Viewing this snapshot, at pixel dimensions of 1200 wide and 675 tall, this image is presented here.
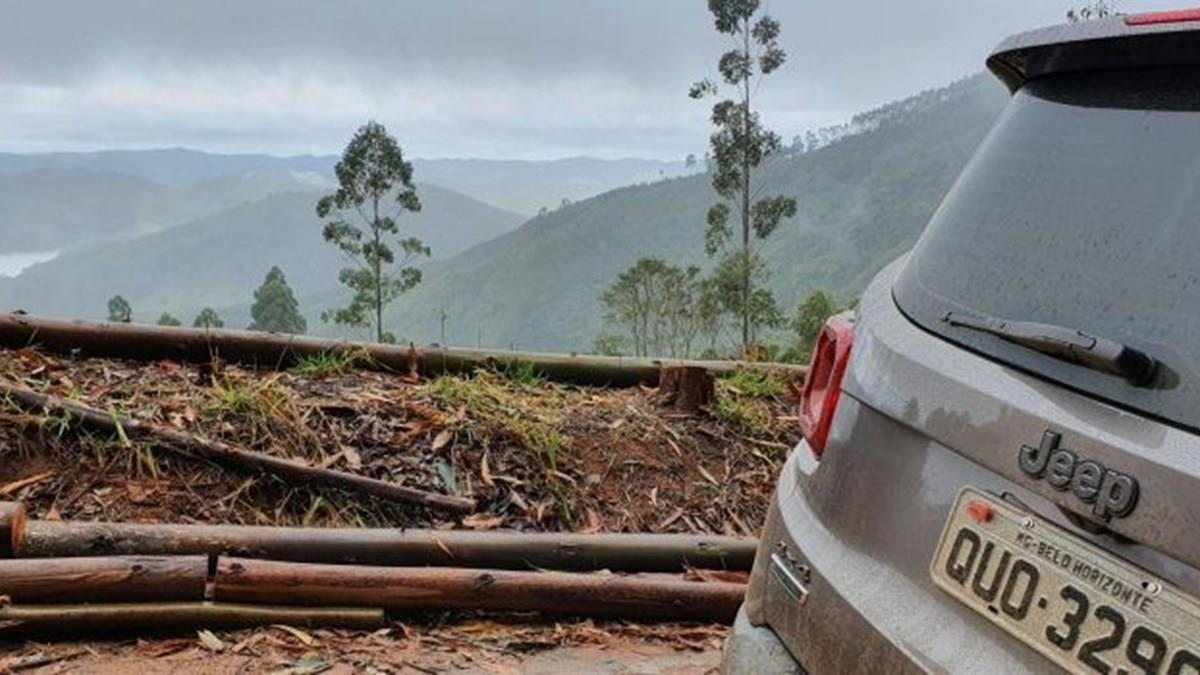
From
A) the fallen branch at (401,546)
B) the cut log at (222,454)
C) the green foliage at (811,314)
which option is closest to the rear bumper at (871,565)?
the fallen branch at (401,546)

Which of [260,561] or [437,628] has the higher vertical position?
[260,561]

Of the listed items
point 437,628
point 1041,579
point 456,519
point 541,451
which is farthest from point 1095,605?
point 541,451

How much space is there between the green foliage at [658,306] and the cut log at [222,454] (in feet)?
92.3

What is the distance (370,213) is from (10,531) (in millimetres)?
30593

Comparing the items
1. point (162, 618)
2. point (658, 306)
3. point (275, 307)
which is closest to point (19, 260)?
point (275, 307)

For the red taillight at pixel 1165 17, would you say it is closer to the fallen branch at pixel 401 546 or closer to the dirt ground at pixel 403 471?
the dirt ground at pixel 403 471

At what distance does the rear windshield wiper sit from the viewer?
4.97 feet

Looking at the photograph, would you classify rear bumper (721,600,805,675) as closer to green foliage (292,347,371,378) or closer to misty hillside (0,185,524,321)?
green foliage (292,347,371,378)

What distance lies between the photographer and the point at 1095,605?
1471mm

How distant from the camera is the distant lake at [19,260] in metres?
157

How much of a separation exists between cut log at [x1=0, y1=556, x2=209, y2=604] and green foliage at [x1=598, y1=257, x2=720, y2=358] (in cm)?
2921

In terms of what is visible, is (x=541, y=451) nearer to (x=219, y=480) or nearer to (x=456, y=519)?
(x=456, y=519)

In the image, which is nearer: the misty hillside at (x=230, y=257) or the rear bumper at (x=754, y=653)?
the rear bumper at (x=754, y=653)

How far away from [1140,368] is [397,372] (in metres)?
5.04
